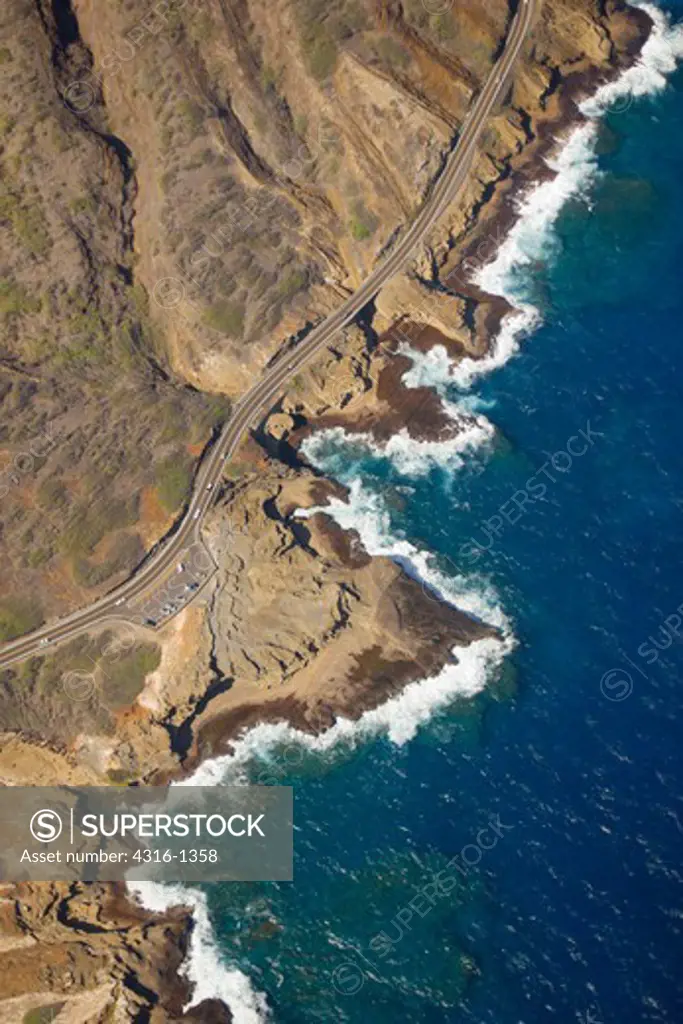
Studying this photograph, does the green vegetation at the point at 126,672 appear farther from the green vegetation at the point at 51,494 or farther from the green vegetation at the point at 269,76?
the green vegetation at the point at 269,76

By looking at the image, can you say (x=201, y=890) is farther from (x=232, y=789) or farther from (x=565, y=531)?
(x=565, y=531)

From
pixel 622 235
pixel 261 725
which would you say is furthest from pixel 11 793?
pixel 622 235

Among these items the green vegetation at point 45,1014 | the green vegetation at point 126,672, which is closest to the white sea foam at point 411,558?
the green vegetation at point 126,672

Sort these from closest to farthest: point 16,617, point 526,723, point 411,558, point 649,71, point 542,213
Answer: point 526,723 < point 16,617 < point 411,558 < point 542,213 < point 649,71

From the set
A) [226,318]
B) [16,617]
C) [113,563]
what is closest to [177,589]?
[113,563]

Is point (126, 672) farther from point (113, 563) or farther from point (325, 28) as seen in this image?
point (325, 28)
